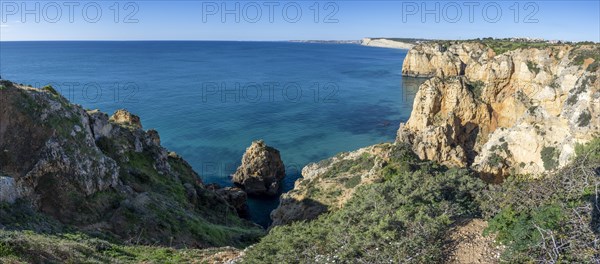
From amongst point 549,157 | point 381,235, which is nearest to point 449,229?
point 381,235

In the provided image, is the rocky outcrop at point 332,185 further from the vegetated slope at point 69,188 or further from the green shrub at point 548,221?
the green shrub at point 548,221

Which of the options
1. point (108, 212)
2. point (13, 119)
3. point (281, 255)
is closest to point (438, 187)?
point (281, 255)

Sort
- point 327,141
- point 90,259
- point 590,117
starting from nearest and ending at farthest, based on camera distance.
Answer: point 90,259 < point 590,117 < point 327,141

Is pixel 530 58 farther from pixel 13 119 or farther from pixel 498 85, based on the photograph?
pixel 13 119

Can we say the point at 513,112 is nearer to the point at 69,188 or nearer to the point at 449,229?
the point at 449,229

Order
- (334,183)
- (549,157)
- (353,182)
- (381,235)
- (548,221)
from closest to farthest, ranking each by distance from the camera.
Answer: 1. (548,221)
2. (381,235)
3. (353,182)
4. (334,183)
5. (549,157)

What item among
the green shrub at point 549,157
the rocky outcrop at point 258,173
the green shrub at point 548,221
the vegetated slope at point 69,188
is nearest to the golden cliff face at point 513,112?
the green shrub at point 549,157

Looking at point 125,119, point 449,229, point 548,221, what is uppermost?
point 125,119
